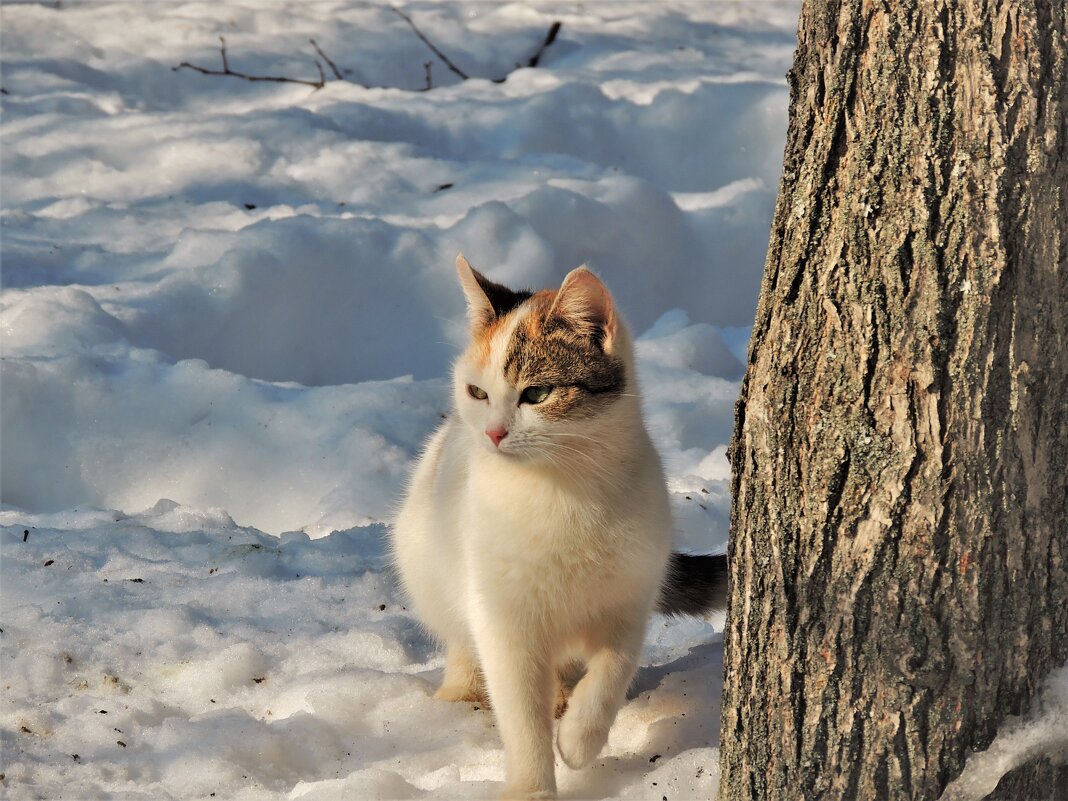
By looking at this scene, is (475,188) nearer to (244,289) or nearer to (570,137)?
(570,137)

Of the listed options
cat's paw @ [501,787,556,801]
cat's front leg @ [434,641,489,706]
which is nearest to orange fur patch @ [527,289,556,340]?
cat's front leg @ [434,641,489,706]

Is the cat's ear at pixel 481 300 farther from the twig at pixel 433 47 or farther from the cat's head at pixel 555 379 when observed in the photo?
the twig at pixel 433 47

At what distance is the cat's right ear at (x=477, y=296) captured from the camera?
2.80m

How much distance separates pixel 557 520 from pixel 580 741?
511 mm

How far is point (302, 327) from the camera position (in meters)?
5.18

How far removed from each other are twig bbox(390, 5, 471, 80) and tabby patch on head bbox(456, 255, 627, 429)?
5372 mm

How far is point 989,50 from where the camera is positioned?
1.66m

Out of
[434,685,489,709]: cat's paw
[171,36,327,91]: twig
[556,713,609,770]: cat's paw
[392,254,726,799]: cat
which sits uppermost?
[171,36,327,91]: twig

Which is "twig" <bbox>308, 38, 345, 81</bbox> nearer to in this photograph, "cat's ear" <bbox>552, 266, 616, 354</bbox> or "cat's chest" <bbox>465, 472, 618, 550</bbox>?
"cat's ear" <bbox>552, 266, 616, 354</bbox>

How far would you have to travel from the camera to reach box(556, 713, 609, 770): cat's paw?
2502 millimetres

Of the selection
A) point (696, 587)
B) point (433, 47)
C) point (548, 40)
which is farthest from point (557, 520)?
point (548, 40)

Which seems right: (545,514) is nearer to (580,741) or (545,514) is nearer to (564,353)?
(564,353)

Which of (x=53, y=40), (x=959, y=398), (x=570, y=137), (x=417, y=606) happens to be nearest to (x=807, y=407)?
(x=959, y=398)

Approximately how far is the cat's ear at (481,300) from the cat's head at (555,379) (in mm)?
114
